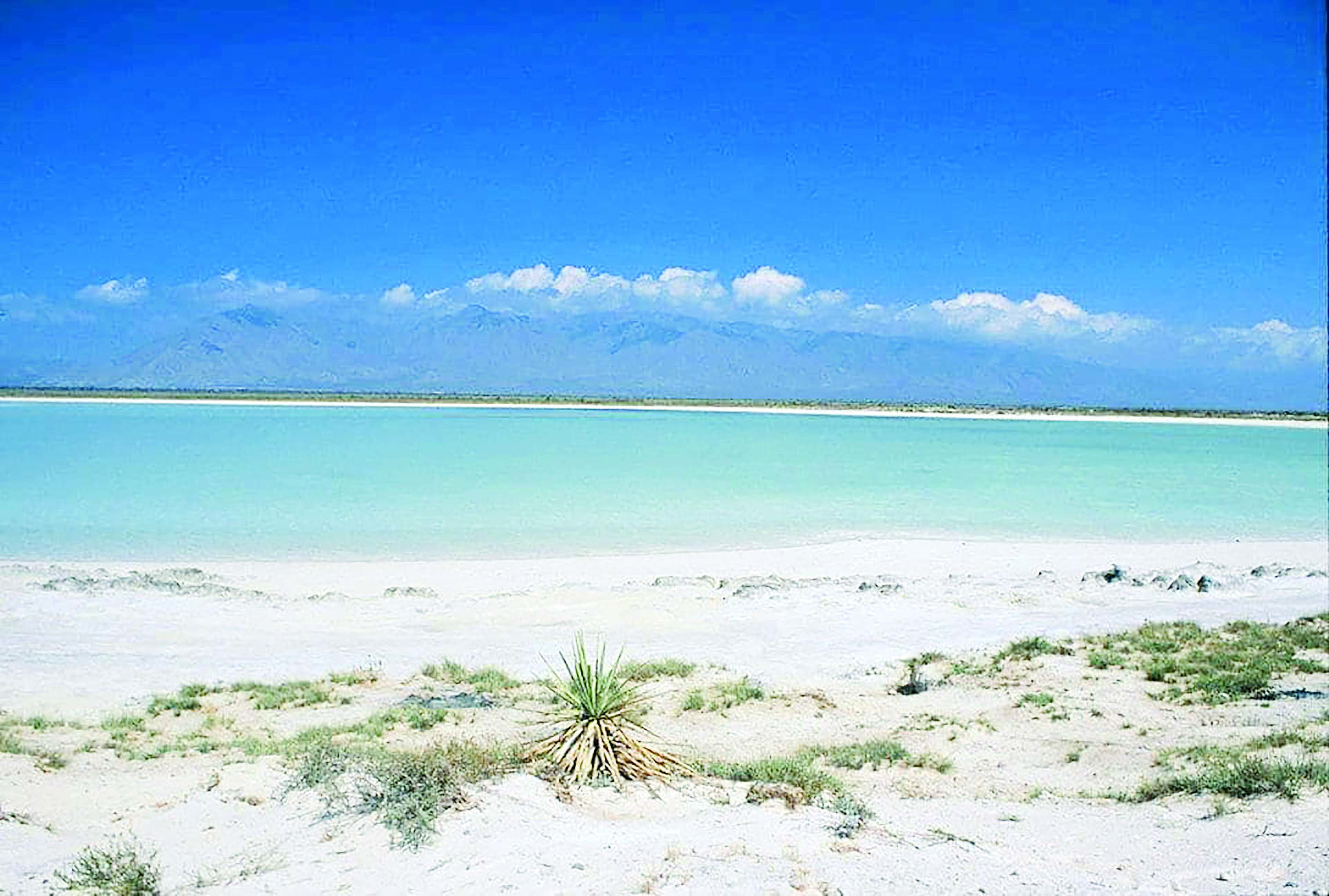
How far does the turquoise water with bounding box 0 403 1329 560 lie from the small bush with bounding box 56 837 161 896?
40.8ft

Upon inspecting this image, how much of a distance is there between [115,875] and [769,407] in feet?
368

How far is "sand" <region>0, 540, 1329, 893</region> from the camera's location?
5.32 meters

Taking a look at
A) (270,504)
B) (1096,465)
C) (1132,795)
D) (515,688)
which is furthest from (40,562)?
(1096,465)

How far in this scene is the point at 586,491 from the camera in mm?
27656

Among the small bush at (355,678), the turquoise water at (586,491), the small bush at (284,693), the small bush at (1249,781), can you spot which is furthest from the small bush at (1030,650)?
the turquoise water at (586,491)

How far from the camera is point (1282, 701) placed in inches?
354

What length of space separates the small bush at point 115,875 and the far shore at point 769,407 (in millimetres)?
90223

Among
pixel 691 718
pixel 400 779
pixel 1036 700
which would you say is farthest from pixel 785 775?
pixel 1036 700

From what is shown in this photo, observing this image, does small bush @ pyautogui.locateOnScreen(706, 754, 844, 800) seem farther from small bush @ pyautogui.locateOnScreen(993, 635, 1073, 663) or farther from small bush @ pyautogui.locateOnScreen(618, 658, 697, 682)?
small bush @ pyautogui.locateOnScreen(993, 635, 1073, 663)

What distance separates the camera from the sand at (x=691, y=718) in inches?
210

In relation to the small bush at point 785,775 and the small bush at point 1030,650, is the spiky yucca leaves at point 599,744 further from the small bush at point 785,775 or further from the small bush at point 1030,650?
the small bush at point 1030,650

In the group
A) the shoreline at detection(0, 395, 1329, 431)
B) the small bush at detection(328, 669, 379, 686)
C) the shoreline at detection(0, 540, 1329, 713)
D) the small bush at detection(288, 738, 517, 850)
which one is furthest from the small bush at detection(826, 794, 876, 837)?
the shoreline at detection(0, 395, 1329, 431)

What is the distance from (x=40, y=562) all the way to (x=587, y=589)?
9393 mm

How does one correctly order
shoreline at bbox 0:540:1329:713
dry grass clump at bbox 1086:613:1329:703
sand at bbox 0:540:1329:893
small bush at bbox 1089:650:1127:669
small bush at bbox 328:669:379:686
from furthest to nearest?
shoreline at bbox 0:540:1329:713 < small bush at bbox 1089:650:1127:669 < small bush at bbox 328:669:379:686 < dry grass clump at bbox 1086:613:1329:703 < sand at bbox 0:540:1329:893
